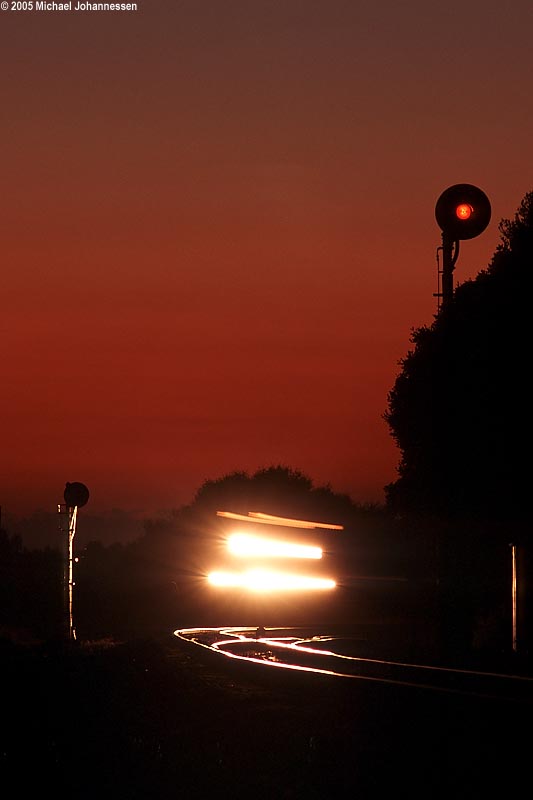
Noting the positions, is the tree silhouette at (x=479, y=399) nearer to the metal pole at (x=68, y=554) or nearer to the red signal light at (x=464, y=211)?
the red signal light at (x=464, y=211)

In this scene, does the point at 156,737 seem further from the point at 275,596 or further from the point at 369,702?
the point at 275,596

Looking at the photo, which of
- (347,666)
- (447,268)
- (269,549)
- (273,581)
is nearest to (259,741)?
(347,666)

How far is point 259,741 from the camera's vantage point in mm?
11656

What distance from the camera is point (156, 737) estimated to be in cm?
1250

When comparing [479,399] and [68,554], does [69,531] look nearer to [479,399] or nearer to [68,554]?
[68,554]

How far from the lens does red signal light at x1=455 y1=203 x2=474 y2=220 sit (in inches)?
1180

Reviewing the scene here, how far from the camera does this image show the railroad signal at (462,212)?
29859 mm

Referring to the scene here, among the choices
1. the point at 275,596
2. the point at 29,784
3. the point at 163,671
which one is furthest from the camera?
the point at 275,596

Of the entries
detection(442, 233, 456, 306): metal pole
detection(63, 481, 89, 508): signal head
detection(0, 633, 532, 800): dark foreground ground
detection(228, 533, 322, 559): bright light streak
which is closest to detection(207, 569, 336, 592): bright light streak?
detection(228, 533, 322, 559): bright light streak

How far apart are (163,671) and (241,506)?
271 feet

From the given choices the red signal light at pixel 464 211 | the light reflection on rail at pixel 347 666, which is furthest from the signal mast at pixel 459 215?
the light reflection on rail at pixel 347 666

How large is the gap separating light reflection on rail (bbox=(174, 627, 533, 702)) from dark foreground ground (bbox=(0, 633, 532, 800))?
0.66 metres

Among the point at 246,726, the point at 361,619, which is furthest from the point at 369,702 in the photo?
the point at 361,619

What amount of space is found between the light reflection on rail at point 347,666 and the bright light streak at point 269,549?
12301mm
